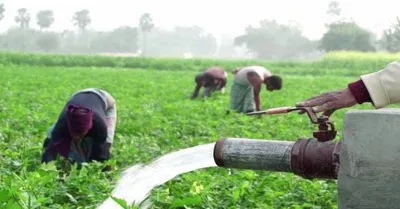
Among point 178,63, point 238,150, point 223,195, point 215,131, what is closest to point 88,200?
point 223,195

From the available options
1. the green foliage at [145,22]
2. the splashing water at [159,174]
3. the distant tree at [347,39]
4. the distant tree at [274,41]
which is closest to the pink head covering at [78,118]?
the splashing water at [159,174]

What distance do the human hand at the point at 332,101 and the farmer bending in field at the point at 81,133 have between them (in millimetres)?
3090

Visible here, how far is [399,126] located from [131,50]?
9465 centimetres

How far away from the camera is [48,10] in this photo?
354 ft

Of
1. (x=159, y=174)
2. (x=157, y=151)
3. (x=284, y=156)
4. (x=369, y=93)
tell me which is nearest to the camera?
(x=369, y=93)

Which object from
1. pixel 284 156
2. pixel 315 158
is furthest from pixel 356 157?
pixel 284 156

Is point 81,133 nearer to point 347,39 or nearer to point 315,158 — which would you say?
point 315,158

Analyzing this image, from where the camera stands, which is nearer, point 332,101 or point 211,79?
point 332,101

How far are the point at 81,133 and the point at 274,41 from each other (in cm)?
9283

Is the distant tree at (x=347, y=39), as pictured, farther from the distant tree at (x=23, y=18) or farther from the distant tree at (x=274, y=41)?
the distant tree at (x=23, y=18)

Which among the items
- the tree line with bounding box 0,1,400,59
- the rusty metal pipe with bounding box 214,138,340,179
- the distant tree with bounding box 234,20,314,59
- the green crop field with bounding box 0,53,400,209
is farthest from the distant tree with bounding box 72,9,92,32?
the rusty metal pipe with bounding box 214,138,340,179

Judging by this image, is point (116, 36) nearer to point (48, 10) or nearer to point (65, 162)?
point (48, 10)

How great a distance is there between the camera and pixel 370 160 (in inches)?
88.6

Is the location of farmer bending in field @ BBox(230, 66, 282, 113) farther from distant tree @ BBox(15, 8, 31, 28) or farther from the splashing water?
distant tree @ BBox(15, 8, 31, 28)
